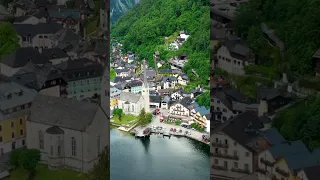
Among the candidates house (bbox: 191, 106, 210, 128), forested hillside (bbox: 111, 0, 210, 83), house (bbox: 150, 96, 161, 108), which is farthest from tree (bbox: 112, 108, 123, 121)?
house (bbox: 191, 106, 210, 128)

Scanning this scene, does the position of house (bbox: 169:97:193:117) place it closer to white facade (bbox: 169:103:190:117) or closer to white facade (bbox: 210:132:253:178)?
white facade (bbox: 169:103:190:117)

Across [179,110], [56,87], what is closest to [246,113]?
[56,87]

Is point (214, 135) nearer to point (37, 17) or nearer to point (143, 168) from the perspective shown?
point (37, 17)

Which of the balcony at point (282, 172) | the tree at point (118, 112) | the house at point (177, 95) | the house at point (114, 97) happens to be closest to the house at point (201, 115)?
the house at point (177, 95)

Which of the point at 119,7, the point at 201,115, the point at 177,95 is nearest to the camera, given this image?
the point at 201,115

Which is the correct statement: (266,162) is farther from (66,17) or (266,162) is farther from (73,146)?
(66,17)

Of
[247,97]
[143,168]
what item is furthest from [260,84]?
[143,168]

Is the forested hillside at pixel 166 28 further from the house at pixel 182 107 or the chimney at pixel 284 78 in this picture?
the chimney at pixel 284 78
